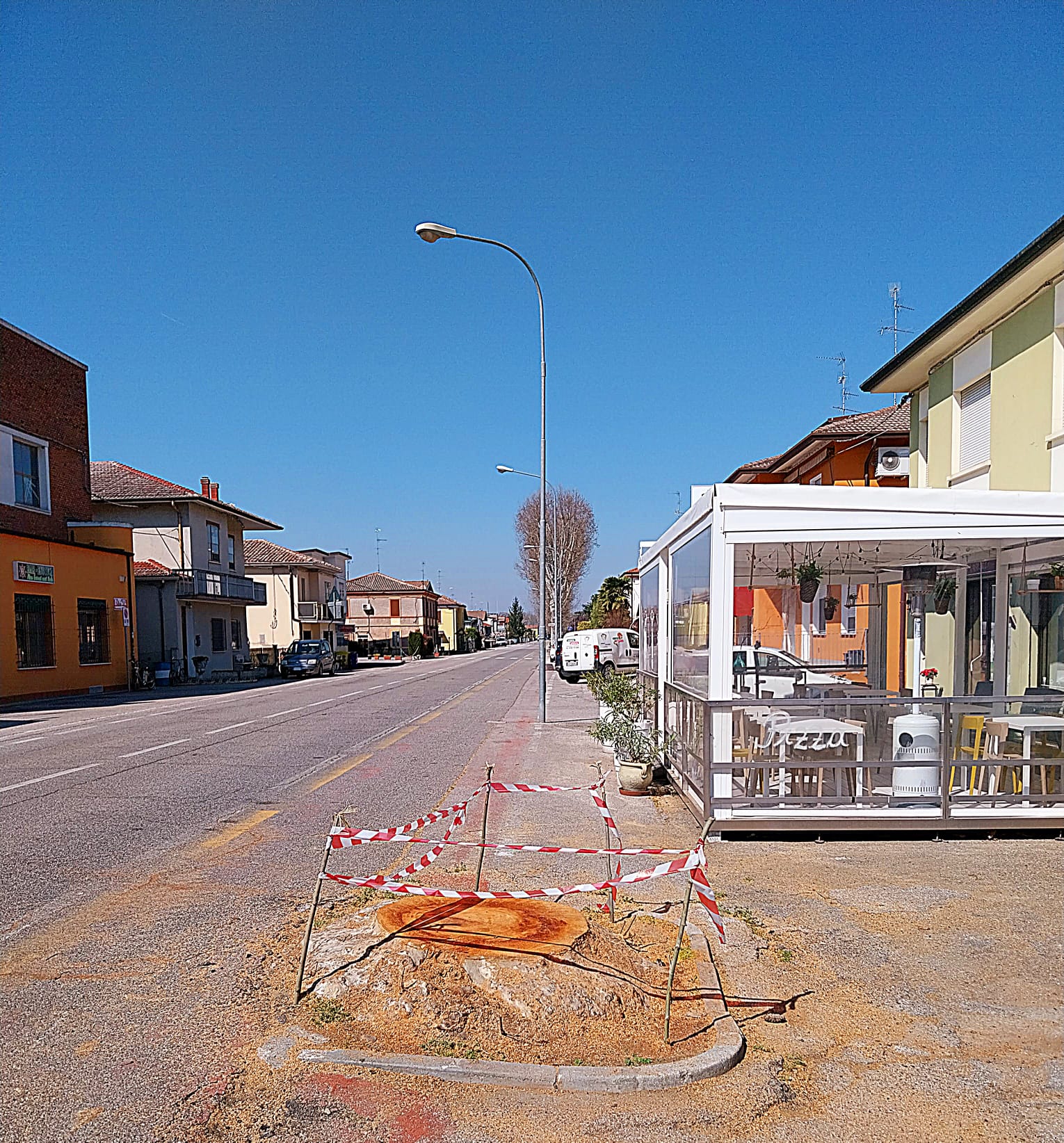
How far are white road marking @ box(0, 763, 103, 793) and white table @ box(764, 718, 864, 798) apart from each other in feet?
28.8

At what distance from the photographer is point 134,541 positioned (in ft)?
128

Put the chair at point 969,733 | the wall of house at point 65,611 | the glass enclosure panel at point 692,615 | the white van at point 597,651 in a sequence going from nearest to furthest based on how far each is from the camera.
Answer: the chair at point 969,733 → the glass enclosure panel at point 692,615 → the wall of house at point 65,611 → the white van at point 597,651

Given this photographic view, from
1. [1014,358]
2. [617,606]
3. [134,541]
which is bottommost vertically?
[617,606]

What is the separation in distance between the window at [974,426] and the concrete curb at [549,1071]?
10.8 metres

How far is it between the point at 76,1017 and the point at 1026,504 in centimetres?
811

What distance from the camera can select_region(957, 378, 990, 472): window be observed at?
12656 millimetres

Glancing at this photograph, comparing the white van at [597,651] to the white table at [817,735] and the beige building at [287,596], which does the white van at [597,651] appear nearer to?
the white table at [817,735]

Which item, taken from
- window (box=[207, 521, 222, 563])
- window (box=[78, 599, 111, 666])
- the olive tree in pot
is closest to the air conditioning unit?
the olive tree in pot

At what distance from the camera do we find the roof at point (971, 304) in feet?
31.8

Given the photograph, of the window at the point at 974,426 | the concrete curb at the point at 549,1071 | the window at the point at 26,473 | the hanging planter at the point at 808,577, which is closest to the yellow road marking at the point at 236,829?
the concrete curb at the point at 549,1071

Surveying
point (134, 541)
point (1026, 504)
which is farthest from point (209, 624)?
point (1026, 504)

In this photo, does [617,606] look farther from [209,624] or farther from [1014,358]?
[1014,358]

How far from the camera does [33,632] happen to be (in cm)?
2733

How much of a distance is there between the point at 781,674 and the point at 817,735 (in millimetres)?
5912
